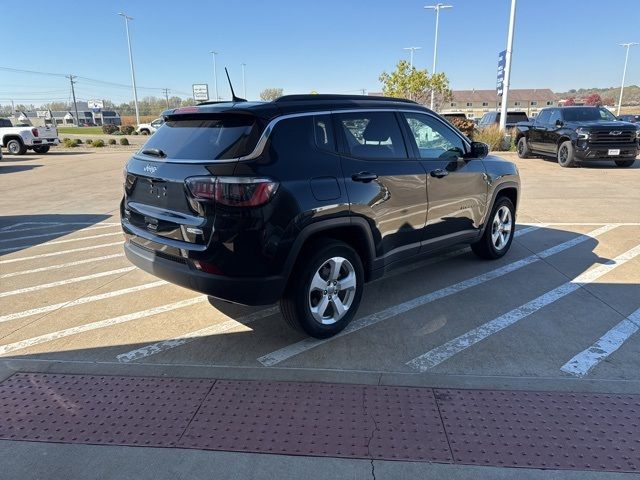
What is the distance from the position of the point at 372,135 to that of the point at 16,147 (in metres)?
24.9

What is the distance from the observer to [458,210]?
16.1ft

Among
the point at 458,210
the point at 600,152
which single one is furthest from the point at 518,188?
the point at 600,152

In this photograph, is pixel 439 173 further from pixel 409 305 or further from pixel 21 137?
pixel 21 137

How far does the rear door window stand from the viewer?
151 inches

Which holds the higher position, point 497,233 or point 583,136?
point 583,136

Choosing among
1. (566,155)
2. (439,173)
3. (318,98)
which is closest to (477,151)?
(439,173)

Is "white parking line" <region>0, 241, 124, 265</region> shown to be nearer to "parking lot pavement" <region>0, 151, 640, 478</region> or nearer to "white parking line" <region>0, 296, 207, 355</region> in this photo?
"parking lot pavement" <region>0, 151, 640, 478</region>

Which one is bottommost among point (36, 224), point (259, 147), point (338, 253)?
point (36, 224)

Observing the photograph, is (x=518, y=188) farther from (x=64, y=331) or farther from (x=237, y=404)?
(x=64, y=331)

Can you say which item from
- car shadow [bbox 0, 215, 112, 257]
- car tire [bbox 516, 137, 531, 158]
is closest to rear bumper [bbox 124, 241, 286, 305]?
car shadow [bbox 0, 215, 112, 257]

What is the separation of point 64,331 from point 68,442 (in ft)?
5.28

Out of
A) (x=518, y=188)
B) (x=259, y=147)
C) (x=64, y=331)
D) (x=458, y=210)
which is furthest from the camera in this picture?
(x=518, y=188)

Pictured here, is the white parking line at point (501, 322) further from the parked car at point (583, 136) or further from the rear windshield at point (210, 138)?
the parked car at point (583, 136)

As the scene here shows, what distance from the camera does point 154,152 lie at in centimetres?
380
